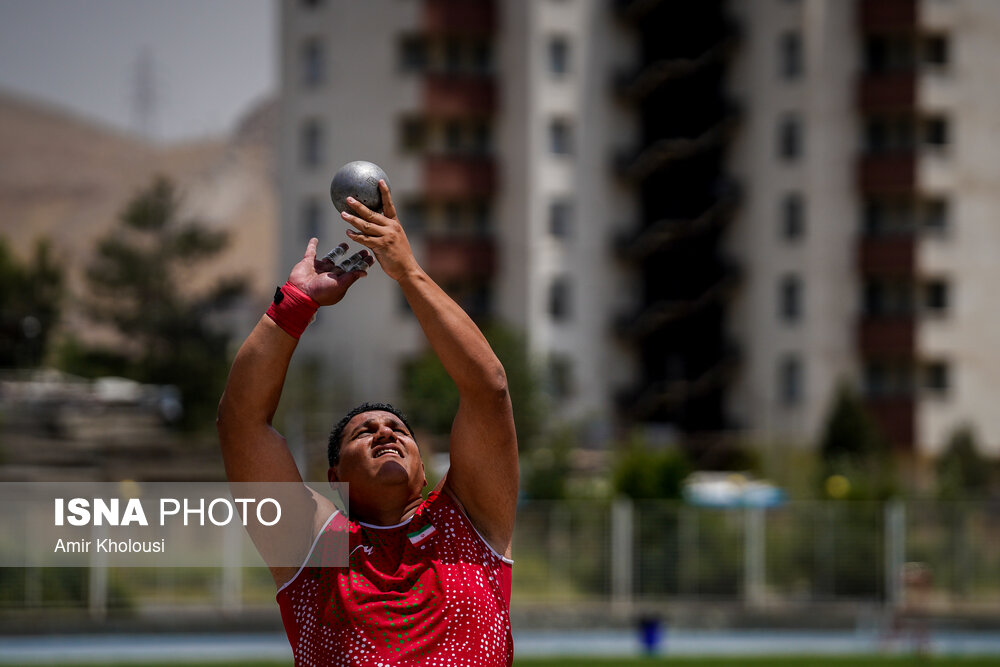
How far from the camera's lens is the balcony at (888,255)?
4391 centimetres

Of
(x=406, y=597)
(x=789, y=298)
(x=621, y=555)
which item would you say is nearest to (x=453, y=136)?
(x=789, y=298)

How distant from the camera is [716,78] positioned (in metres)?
48.0

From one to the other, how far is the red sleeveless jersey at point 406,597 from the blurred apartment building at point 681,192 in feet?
131

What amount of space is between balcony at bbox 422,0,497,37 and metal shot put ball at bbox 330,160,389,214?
4254 centimetres

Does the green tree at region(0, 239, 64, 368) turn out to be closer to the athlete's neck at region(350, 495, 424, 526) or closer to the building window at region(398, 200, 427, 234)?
the building window at region(398, 200, 427, 234)

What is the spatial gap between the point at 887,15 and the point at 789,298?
29.6 ft

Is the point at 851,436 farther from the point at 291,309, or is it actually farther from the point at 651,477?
the point at 291,309

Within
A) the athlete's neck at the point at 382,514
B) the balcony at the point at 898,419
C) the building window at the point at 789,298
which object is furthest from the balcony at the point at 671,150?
the athlete's neck at the point at 382,514

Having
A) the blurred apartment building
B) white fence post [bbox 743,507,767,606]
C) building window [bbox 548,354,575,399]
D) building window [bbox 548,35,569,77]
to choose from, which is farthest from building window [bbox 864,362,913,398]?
white fence post [bbox 743,507,767,606]

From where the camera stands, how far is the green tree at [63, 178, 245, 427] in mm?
59062

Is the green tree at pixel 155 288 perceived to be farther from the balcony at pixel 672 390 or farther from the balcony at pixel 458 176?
the balcony at pixel 672 390

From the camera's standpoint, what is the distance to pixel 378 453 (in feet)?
12.7

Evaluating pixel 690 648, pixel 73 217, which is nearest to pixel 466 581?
pixel 690 648

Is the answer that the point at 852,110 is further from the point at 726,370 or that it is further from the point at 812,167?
the point at 726,370
